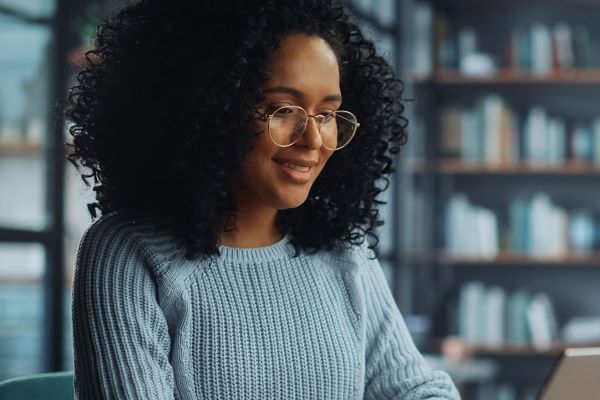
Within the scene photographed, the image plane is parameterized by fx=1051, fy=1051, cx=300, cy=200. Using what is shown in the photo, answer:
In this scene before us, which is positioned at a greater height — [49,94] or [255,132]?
[49,94]

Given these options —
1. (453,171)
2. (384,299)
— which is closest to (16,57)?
(384,299)

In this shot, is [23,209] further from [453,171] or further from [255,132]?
[453,171]

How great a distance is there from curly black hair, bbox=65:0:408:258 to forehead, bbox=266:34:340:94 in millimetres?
13

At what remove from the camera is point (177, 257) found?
1.36 metres

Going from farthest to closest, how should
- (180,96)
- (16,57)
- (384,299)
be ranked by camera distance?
(16,57)
(384,299)
(180,96)

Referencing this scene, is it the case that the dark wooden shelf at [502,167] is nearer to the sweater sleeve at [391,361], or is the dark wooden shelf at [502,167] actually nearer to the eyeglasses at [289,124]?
the sweater sleeve at [391,361]

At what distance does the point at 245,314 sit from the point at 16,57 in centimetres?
160

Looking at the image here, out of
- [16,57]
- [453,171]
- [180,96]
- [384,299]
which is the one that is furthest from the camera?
[453,171]

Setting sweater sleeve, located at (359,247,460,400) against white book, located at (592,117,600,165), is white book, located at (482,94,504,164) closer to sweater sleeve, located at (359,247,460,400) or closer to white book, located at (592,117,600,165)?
white book, located at (592,117,600,165)

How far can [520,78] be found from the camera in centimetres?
506

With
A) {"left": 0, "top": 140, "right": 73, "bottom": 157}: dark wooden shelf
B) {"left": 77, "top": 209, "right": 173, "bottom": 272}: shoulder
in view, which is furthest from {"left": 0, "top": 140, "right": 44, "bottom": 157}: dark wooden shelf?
{"left": 77, "top": 209, "right": 173, "bottom": 272}: shoulder

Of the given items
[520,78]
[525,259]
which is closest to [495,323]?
[525,259]

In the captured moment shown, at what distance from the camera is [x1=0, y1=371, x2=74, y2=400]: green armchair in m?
1.40

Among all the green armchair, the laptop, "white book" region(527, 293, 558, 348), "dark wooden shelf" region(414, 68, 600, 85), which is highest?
"dark wooden shelf" region(414, 68, 600, 85)
